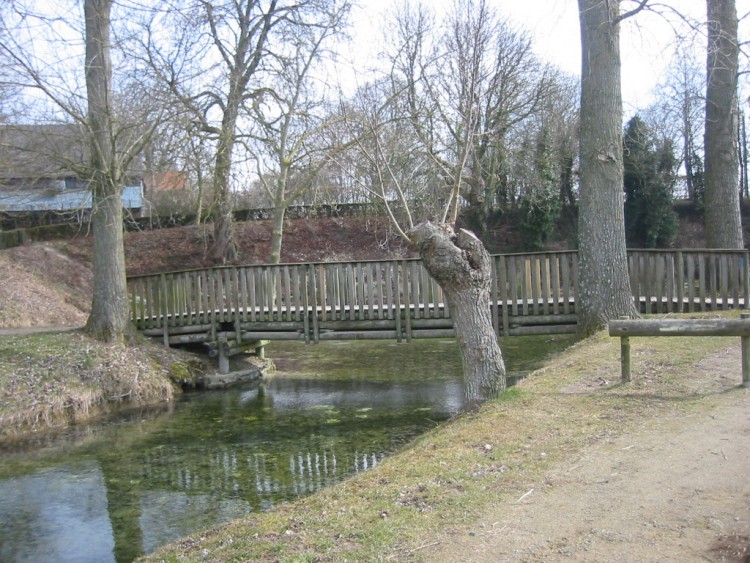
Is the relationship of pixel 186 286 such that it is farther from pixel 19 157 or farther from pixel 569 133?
pixel 569 133

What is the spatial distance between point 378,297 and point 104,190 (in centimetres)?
592

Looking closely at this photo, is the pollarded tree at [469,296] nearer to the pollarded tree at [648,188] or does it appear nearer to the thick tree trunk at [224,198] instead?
the thick tree trunk at [224,198]

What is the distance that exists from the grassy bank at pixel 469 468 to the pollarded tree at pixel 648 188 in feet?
69.9

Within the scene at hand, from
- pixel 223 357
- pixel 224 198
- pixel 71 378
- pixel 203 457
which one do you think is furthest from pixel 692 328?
pixel 224 198

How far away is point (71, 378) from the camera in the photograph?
1250 cm

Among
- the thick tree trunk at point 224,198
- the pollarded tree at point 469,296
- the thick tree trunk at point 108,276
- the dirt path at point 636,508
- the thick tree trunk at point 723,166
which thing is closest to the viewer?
the dirt path at point 636,508

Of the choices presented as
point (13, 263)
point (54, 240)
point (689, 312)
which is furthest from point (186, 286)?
point (54, 240)

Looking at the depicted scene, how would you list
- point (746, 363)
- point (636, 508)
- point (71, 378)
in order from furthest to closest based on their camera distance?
point (71, 378)
point (746, 363)
point (636, 508)

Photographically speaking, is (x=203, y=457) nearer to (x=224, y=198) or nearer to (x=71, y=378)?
(x=71, y=378)

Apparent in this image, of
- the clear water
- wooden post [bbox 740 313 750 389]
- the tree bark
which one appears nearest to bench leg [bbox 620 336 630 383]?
wooden post [bbox 740 313 750 389]

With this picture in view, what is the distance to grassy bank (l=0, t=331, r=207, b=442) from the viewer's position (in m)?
11.5

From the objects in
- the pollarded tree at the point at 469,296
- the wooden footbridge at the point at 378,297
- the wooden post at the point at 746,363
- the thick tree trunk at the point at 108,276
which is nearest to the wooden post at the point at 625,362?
the wooden post at the point at 746,363

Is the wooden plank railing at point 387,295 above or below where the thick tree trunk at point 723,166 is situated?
below

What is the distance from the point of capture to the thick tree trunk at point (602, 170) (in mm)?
11500
